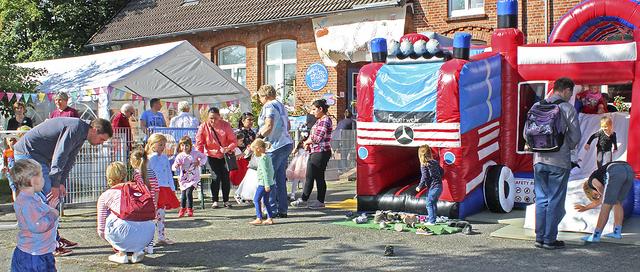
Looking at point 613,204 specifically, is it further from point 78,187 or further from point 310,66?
point 310,66

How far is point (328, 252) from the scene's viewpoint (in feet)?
25.3

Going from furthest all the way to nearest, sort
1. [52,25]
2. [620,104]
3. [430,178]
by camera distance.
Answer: [52,25], [620,104], [430,178]

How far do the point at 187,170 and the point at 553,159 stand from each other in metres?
5.19

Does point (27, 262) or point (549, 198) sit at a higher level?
point (549, 198)

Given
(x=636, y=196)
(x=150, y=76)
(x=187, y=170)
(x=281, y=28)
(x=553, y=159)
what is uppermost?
(x=281, y=28)

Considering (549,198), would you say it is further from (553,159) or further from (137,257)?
(137,257)

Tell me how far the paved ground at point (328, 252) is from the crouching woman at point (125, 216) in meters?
0.19

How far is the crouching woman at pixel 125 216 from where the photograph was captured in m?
7.16

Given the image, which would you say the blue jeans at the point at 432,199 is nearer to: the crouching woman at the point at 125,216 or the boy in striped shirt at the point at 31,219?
the crouching woman at the point at 125,216

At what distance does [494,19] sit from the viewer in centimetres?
1812

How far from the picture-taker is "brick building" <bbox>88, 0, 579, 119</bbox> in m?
18.5

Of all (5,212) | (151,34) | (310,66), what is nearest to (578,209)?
(5,212)

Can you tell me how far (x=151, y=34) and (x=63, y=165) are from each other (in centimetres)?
1998

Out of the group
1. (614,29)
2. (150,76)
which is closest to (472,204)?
(614,29)
